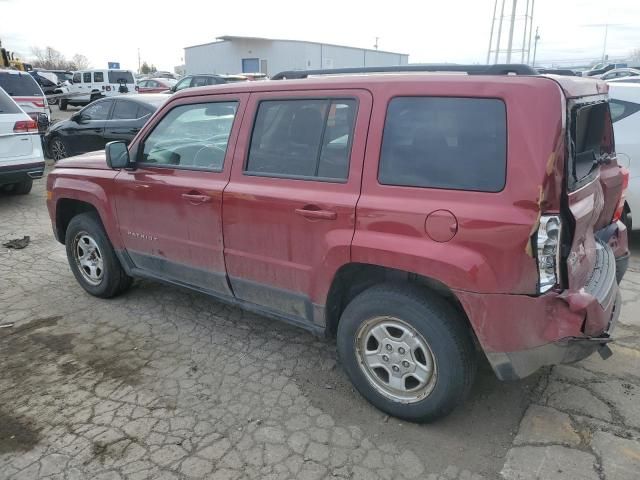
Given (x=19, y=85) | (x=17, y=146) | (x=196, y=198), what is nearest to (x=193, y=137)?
(x=196, y=198)

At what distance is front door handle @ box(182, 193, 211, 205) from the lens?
3.41m

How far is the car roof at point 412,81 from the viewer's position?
2.38 meters

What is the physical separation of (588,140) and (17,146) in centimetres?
758

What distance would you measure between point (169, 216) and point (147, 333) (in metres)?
0.94

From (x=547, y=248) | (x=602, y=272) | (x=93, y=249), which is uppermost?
(x=547, y=248)

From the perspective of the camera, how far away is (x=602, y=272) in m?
2.82

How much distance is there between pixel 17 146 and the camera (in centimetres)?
762

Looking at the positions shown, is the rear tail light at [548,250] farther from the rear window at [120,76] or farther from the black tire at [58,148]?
the rear window at [120,76]

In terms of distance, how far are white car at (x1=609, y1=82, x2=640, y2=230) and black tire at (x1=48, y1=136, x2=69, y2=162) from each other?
33.0ft

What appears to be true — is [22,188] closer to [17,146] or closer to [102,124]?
[17,146]

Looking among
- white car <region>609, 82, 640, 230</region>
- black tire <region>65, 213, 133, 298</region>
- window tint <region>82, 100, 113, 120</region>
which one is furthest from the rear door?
window tint <region>82, 100, 113, 120</region>

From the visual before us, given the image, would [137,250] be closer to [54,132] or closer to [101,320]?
[101,320]

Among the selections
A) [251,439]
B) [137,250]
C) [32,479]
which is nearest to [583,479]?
[251,439]

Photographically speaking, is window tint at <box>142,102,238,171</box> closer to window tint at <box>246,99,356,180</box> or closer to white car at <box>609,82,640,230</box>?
window tint at <box>246,99,356,180</box>
